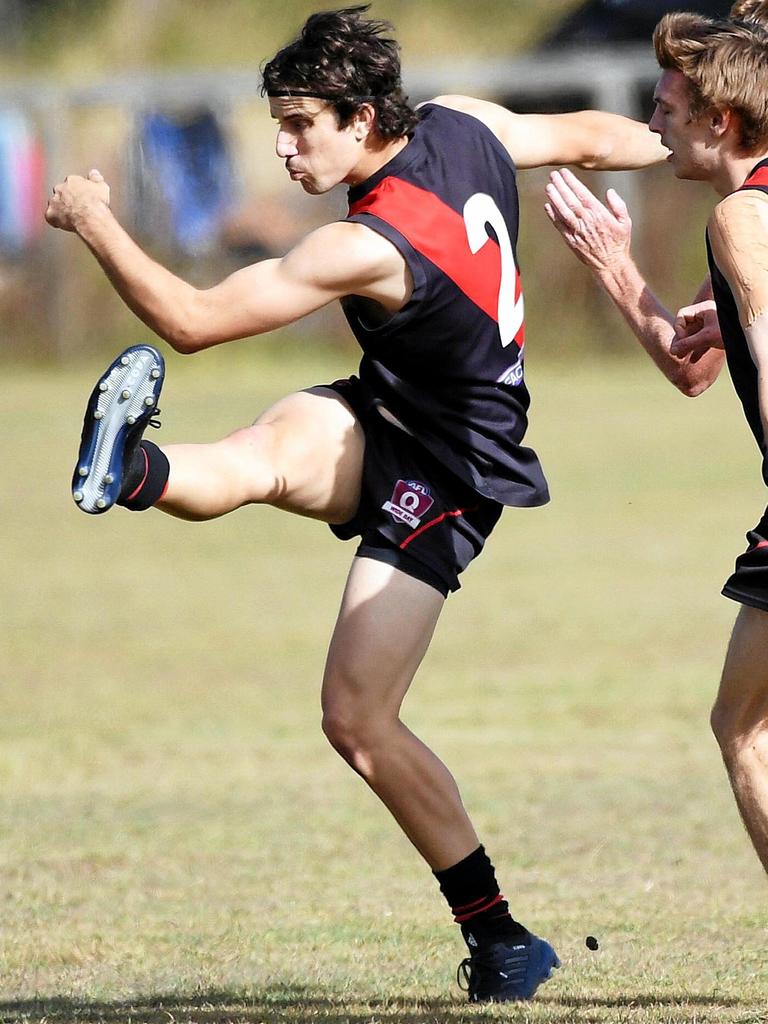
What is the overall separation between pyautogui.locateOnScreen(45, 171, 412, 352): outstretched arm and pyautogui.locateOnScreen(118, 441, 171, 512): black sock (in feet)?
1.05

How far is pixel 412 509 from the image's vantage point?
4730 mm

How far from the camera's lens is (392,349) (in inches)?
186

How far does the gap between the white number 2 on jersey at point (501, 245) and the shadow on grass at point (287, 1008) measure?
1.71m

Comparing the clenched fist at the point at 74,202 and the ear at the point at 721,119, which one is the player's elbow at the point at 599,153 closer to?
the ear at the point at 721,119

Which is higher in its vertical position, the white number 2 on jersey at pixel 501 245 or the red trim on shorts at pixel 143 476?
the white number 2 on jersey at pixel 501 245

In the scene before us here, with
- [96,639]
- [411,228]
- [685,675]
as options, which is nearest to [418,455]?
[411,228]

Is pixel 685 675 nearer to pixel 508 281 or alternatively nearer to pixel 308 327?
pixel 508 281

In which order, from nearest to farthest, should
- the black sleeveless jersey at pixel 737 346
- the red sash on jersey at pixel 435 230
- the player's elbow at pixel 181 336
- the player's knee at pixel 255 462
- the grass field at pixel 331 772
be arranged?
the black sleeveless jersey at pixel 737 346 → the player's elbow at pixel 181 336 → the red sash on jersey at pixel 435 230 → the player's knee at pixel 255 462 → the grass field at pixel 331 772

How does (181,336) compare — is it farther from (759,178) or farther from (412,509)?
(759,178)

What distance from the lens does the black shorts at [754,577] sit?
3.91 m

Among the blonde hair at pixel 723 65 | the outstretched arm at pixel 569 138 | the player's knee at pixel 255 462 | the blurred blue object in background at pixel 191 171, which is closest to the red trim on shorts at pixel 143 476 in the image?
the player's knee at pixel 255 462

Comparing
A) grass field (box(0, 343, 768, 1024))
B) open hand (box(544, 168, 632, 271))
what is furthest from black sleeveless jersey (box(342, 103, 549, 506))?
grass field (box(0, 343, 768, 1024))

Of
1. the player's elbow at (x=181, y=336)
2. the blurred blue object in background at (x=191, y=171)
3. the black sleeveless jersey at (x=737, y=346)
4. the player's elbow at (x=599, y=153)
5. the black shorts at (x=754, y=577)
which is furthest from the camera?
the blurred blue object in background at (x=191, y=171)

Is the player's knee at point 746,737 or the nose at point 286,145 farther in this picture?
the nose at point 286,145
